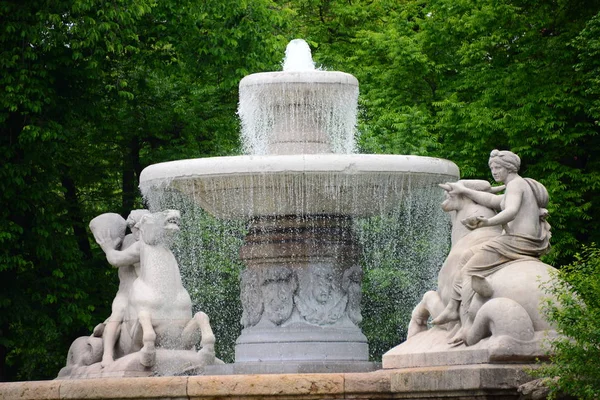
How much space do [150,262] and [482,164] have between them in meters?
11.2

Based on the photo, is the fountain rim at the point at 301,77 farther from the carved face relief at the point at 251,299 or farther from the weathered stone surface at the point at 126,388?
the weathered stone surface at the point at 126,388

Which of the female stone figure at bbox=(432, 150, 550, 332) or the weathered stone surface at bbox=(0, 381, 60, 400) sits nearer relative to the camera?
the female stone figure at bbox=(432, 150, 550, 332)

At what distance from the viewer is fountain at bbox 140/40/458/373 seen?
12852 millimetres

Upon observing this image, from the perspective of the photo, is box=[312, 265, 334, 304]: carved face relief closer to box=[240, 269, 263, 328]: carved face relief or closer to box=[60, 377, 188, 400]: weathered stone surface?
box=[240, 269, 263, 328]: carved face relief

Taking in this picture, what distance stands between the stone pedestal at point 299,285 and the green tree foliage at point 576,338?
3845 millimetres

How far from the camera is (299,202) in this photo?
43.5ft

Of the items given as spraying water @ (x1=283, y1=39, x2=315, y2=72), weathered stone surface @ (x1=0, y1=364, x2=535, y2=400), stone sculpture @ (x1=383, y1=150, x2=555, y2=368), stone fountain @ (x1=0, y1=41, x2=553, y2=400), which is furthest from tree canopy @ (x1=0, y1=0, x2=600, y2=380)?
stone sculpture @ (x1=383, y1=150, x2=555, y2=368)

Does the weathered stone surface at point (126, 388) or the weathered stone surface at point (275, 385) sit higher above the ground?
the weathered stone surface at point (275, 385)

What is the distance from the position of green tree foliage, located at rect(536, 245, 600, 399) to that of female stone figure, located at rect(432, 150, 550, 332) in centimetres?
82

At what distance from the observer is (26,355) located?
23016 mm

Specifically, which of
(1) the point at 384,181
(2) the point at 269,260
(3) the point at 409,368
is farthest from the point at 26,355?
(3) the point at 409,368

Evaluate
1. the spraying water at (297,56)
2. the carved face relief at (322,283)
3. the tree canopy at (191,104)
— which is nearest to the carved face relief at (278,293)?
the carved face relief at (322,283)

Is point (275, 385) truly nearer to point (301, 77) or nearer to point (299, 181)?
point (299, 181)

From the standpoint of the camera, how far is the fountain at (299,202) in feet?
42.2
